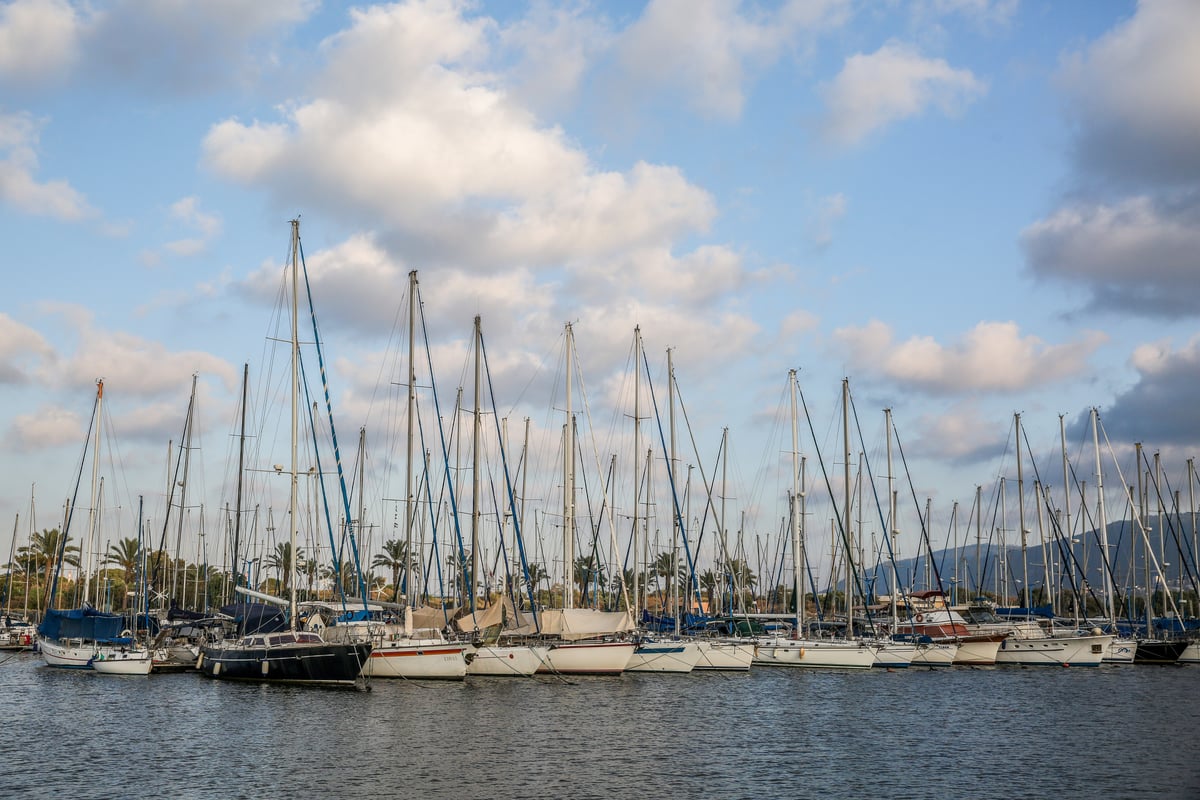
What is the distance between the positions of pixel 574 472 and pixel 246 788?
104ft

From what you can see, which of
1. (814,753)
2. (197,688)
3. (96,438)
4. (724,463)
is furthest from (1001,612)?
(96,438)

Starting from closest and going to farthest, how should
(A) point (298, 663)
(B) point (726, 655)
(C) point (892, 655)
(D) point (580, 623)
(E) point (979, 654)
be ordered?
1. (A) point (298, 663)
2. (D) point (580, 623)
3. (B) point (726, 655)
4. (C) point (892, 655)
5. (E) point (979, 654)

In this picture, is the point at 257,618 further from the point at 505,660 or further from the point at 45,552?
the point at 45,552

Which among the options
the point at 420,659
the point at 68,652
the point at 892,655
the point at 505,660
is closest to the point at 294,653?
the point at 420,659

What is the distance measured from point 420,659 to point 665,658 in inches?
593

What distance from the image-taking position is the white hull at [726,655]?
188 ft

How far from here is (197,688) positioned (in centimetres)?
4778

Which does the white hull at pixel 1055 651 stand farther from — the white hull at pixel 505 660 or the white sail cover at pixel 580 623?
the white hull at pixel 505 660

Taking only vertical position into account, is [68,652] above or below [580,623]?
below

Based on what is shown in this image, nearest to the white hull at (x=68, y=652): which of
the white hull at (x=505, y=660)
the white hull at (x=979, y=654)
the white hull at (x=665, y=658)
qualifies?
the white hull at (x=505, y=660)

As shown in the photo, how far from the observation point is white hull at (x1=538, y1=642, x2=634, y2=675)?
5088 cm

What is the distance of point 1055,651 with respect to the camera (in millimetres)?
63812

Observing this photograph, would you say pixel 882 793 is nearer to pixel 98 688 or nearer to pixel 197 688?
pixel 197 688

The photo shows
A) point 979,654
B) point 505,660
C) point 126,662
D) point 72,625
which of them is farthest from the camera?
point 979,654
